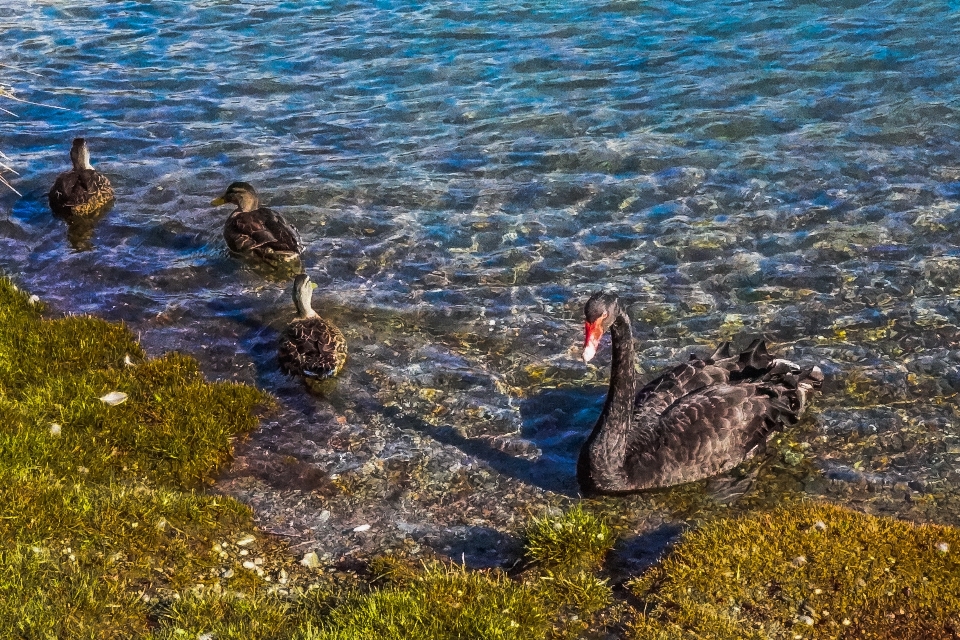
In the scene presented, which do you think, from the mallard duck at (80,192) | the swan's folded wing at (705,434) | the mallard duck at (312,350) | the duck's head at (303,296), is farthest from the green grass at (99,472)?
the swan's folded wing at (705,434)

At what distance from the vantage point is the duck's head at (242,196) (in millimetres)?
13703

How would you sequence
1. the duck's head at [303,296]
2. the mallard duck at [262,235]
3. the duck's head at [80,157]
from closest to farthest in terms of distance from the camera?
1. the duck's head at [303,296]
2. the mallard duck at [262,235]
3. the duck's head at [80,157]

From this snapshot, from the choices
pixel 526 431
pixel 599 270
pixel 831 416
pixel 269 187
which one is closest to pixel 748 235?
pixel 599 270

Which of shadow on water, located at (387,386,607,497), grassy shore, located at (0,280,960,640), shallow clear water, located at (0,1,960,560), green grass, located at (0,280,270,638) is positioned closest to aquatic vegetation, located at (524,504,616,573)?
grassy shore, located at (0,280,960,640)

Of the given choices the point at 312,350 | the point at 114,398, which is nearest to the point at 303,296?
the point at 312,350

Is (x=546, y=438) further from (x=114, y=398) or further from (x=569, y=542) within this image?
(x=114, y=398)

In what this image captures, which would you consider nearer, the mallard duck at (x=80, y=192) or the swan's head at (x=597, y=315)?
the swan's head at (x=597, y=315)

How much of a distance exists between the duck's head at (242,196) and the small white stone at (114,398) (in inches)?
191

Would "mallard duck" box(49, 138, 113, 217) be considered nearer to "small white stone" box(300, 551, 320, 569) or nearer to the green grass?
the green grass

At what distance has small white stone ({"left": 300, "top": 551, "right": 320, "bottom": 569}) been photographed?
7.61 metres

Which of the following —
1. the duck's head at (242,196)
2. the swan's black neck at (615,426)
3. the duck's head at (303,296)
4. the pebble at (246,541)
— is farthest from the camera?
the duck's head at (242,196)

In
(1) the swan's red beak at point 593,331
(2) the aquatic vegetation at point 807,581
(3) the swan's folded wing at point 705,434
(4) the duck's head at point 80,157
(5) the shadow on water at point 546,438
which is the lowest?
(5) the shadow on water at point 546,438

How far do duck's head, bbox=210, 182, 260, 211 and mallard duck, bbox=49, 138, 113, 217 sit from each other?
189 cm

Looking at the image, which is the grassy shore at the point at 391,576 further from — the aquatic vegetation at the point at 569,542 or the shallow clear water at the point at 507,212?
the shallow clear water at the point at 507,212
